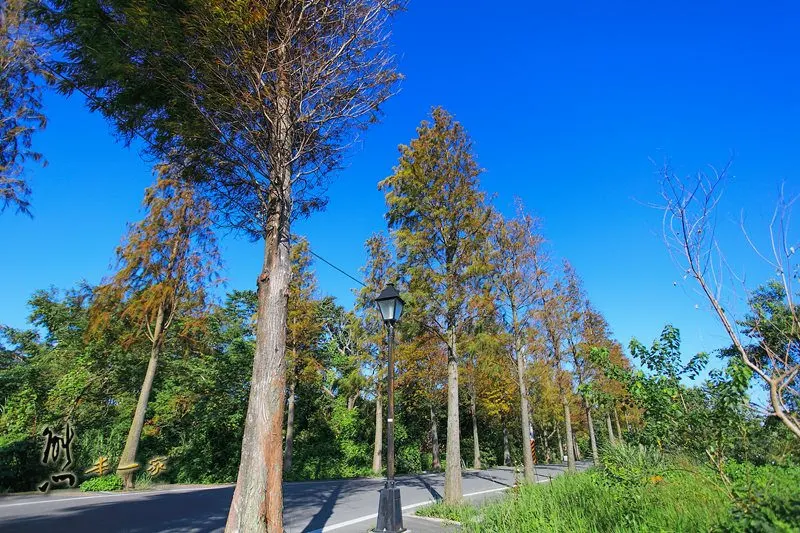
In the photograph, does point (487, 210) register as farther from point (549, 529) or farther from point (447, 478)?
point (549, 529)

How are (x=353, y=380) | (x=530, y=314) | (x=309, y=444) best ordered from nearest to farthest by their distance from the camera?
(x=530, y=314)
(x=353, y=380)
(x=309, y=444)

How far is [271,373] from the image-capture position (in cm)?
538

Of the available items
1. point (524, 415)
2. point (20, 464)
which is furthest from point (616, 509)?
point (20, 464)

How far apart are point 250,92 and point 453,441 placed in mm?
8885

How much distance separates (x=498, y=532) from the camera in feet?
16.5

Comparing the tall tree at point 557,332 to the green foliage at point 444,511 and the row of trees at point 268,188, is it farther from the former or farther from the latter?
the green foliage at point 444,511

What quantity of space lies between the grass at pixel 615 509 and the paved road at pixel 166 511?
3.10 m

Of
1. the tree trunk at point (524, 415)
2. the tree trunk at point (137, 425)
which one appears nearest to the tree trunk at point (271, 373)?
the tree trunk at point (137, 425)

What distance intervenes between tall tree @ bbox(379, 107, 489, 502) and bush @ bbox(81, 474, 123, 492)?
10704 millimetres

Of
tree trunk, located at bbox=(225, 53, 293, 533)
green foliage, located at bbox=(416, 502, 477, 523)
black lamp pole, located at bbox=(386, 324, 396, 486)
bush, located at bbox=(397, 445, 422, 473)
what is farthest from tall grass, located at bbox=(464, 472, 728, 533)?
bush, located at bbox=(397, 445, 422, 473)

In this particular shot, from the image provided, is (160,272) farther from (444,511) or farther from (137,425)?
(444,511)

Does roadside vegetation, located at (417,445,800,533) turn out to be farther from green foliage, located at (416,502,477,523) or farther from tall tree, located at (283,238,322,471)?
tall tree, located at (283,238,322,471)

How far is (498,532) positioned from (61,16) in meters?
10.1

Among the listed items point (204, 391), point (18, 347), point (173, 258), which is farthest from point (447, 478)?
point (18, 347)
